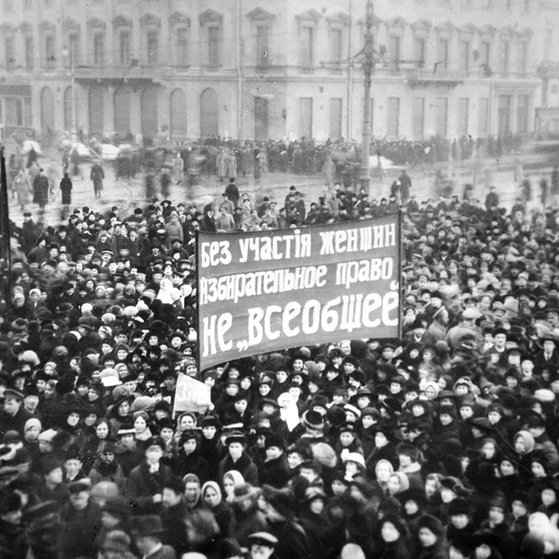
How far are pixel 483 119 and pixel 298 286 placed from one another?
3.12 metres

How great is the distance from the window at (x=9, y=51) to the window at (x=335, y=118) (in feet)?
9.44

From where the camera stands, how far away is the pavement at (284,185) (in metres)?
10.3

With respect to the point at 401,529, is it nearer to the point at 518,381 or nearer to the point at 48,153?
the point at 518,381

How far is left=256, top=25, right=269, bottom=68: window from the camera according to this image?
33.8 feet

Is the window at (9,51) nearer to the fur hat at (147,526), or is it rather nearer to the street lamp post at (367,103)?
the street lamp post at (367,103)

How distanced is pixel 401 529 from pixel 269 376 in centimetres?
186

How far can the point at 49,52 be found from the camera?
33.3 feet

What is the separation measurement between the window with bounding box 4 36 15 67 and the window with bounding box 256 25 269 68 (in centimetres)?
215

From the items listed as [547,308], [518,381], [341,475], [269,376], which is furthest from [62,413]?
[547,308]

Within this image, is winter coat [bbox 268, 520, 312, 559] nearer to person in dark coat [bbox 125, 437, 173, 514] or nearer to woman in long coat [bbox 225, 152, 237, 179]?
person in dark coat [bbox 125, 437, 173, 514]

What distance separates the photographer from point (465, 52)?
35.9ft

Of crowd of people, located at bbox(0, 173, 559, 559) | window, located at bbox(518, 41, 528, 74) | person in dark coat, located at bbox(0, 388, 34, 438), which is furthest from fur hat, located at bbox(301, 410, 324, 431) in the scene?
window, located at bbox(518, 41, 528, 74)

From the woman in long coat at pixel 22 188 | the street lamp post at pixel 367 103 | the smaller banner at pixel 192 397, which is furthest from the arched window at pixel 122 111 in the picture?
the smaller banner at pixel 192 397

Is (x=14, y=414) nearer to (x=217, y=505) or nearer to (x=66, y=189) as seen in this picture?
(x=217, y=505)
